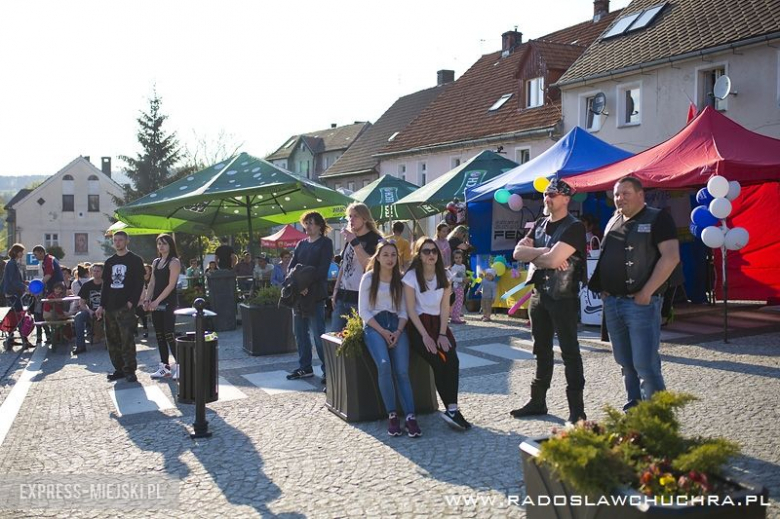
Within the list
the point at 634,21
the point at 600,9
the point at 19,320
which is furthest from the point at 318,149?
the point at 19,320

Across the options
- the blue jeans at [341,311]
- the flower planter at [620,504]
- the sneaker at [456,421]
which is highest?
the blue jeans at [341,311]

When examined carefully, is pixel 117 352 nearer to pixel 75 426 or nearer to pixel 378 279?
pixel 75 426

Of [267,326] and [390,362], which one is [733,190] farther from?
[267,326]

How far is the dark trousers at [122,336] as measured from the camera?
8484 millimetres

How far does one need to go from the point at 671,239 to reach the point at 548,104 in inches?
881

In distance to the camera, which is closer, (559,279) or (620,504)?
(620,504)

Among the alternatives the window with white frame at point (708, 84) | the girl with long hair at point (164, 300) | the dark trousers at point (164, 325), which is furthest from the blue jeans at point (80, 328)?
the window with white frame at point (708, 84)

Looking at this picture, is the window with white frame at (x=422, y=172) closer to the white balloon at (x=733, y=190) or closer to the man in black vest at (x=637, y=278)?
the white balloon at (x=733, y=190)

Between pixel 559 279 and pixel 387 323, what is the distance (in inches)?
58.3

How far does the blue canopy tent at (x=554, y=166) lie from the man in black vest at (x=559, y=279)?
22.7 feet

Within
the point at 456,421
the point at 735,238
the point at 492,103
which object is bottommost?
the point at 456,421

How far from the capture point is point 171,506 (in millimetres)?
4520

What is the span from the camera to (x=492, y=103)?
1211 inches

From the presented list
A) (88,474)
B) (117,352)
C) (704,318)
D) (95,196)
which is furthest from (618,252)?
(95,196)
